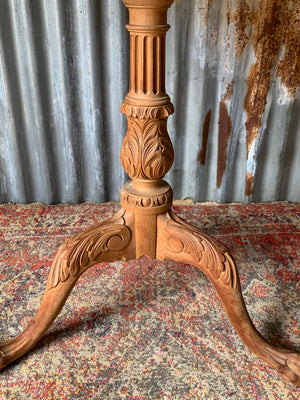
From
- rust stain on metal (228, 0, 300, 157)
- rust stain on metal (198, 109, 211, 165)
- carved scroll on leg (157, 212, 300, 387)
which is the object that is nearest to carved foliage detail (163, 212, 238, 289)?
carved scroll on leg (157, 212, 300, 387)

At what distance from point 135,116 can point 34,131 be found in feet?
2.96

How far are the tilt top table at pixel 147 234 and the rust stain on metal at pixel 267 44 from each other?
2.55 feet

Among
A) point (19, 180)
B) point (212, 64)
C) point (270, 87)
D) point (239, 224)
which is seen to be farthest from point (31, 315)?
point (270, 87)

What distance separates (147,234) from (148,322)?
28cm

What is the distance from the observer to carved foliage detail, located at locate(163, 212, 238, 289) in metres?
1.01

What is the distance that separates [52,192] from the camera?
1.83 meters

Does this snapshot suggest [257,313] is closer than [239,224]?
Yes

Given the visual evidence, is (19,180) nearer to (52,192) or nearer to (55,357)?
(52,192)

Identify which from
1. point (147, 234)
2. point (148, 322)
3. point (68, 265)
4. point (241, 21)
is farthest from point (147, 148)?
point (241, 21)

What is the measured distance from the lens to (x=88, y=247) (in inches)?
40.4

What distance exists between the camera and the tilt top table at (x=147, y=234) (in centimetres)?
93

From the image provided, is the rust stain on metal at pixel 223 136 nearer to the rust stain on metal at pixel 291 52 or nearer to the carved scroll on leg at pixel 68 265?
the rust stain on metal at pixel 291 52

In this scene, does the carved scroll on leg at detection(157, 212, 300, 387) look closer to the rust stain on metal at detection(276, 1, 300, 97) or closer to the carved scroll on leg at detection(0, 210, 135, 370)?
the carved scroll on leg at detection(0, 210, 135, 370)

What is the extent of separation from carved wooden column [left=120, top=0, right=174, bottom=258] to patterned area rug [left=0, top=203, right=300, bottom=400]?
10.7 inches
